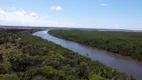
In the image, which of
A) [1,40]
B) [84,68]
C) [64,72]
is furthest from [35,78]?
[1,40]

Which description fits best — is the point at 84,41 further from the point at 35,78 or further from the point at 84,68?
the point at 35,78

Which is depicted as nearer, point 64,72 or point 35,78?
point 35,78

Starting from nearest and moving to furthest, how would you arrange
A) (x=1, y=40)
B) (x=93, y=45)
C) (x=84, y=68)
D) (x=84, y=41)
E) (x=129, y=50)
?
1. (x=84, y=68)
2. (x=129, y=50)
3. (x=1, y=40)
4. (x=93, y=45)
5. (x=84, y=41)

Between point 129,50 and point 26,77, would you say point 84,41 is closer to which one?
point 129,50

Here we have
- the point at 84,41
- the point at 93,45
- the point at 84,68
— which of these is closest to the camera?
the point at 84,68

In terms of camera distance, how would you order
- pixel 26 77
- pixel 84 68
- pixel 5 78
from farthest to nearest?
pixel 84 68 < pixel 26 77 < pixel 5 78

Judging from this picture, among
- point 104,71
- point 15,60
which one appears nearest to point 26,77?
point 15,60

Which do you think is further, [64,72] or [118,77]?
[118,77]

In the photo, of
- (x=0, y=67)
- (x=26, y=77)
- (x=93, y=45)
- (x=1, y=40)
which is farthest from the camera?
(x=93, y=45)
